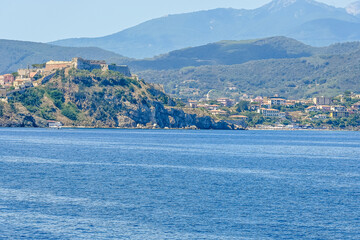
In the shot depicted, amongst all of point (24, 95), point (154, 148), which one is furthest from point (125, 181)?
point (24, 95)

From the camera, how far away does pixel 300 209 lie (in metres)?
51.1

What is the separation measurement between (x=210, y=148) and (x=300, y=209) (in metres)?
66.0

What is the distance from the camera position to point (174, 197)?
181 ft

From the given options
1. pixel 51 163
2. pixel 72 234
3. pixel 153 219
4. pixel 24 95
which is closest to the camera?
pixel 72 234

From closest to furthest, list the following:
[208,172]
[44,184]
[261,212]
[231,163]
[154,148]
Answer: [261,212] → [44,184] → [208,172] → [231,163] → [154,148]

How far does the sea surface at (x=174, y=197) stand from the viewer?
43312mm

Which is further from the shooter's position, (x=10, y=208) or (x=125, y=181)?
(x=125, y=181)

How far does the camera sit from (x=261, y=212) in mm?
49438

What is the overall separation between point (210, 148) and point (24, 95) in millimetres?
93856

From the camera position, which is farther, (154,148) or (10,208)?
(154,148)

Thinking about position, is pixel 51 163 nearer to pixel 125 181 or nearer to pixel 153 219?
pixel 125 181

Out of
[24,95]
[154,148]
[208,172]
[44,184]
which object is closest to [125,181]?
[44,184]

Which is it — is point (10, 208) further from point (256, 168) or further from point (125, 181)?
Result: point (256, 168)

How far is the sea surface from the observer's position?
4331 cm
